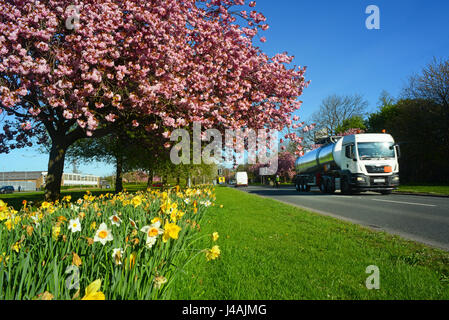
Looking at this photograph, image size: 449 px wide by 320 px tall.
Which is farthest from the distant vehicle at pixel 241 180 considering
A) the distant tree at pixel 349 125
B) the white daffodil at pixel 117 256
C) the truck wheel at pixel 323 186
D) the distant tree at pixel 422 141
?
the white daffodil at pixel 117 256

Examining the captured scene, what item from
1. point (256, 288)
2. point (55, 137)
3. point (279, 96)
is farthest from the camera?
point (55, 137)

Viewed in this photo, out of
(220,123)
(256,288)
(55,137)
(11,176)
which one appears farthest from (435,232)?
(11,176)

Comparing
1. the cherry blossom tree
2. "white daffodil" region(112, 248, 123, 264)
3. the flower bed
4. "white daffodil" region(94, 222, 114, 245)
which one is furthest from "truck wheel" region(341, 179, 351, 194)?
"white daffodil" region(112, 248, 123, 264)

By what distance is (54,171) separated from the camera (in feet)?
41.0

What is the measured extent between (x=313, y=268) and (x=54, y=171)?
12408mm

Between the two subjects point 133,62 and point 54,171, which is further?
point 54,171

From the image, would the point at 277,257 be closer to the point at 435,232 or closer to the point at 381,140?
the point at 435,232

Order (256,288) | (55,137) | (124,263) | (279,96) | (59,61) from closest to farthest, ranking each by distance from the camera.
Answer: (124,263) → (256,288) → (59,61) → (279,96) → (55,137)

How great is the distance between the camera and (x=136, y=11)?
875 cm

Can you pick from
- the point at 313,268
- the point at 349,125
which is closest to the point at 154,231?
the point at 313,268

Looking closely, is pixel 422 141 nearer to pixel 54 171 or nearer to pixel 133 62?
pixel 133 62

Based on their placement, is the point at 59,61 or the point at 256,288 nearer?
the point at 256,288

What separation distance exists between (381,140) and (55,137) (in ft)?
56.9

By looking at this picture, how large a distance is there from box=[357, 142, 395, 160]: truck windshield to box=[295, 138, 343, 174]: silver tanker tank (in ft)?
6.58
